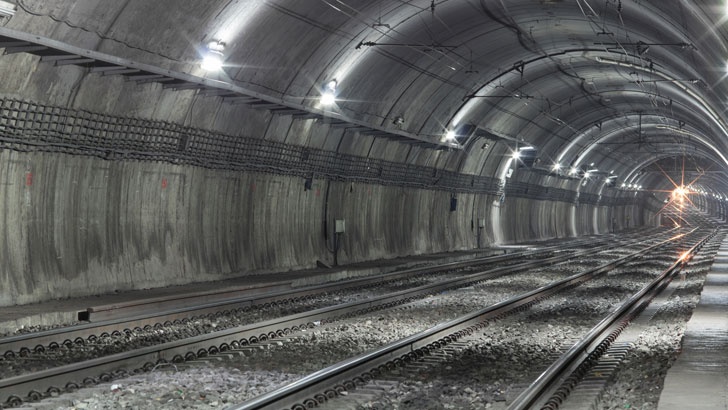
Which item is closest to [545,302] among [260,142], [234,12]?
[260,142]

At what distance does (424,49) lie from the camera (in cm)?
2556

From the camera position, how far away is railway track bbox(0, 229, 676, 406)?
27.8ft

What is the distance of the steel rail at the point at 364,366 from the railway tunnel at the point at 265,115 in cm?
613

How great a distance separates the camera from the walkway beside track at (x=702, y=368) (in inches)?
303

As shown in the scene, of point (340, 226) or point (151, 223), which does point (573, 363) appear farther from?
point (340, 226)

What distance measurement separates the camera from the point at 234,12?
17547 mm

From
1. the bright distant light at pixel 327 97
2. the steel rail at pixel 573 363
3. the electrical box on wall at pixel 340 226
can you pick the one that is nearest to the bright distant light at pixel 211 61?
the bright distant light at pixel 327 97

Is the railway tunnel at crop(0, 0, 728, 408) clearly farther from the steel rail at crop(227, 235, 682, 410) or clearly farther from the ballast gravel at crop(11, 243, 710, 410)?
the steel rail at crop(227, 235, 682, 410)

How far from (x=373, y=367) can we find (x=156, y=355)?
2.47 m

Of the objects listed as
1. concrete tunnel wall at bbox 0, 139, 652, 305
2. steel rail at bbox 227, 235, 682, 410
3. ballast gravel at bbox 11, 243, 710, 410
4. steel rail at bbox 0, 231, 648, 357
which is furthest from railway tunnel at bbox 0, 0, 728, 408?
steel rail at bbox 227, 235, 682, 410

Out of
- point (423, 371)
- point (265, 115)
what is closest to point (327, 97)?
point (265, 115)

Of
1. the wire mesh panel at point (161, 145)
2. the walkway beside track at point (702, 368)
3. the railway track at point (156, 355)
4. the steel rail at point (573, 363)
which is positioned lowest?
the steel rail at point (573, 363)

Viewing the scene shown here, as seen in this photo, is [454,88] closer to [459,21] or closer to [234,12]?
[459,21]

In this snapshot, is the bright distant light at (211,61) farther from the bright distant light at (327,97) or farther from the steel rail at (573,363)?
the steel rail at (573,363)
